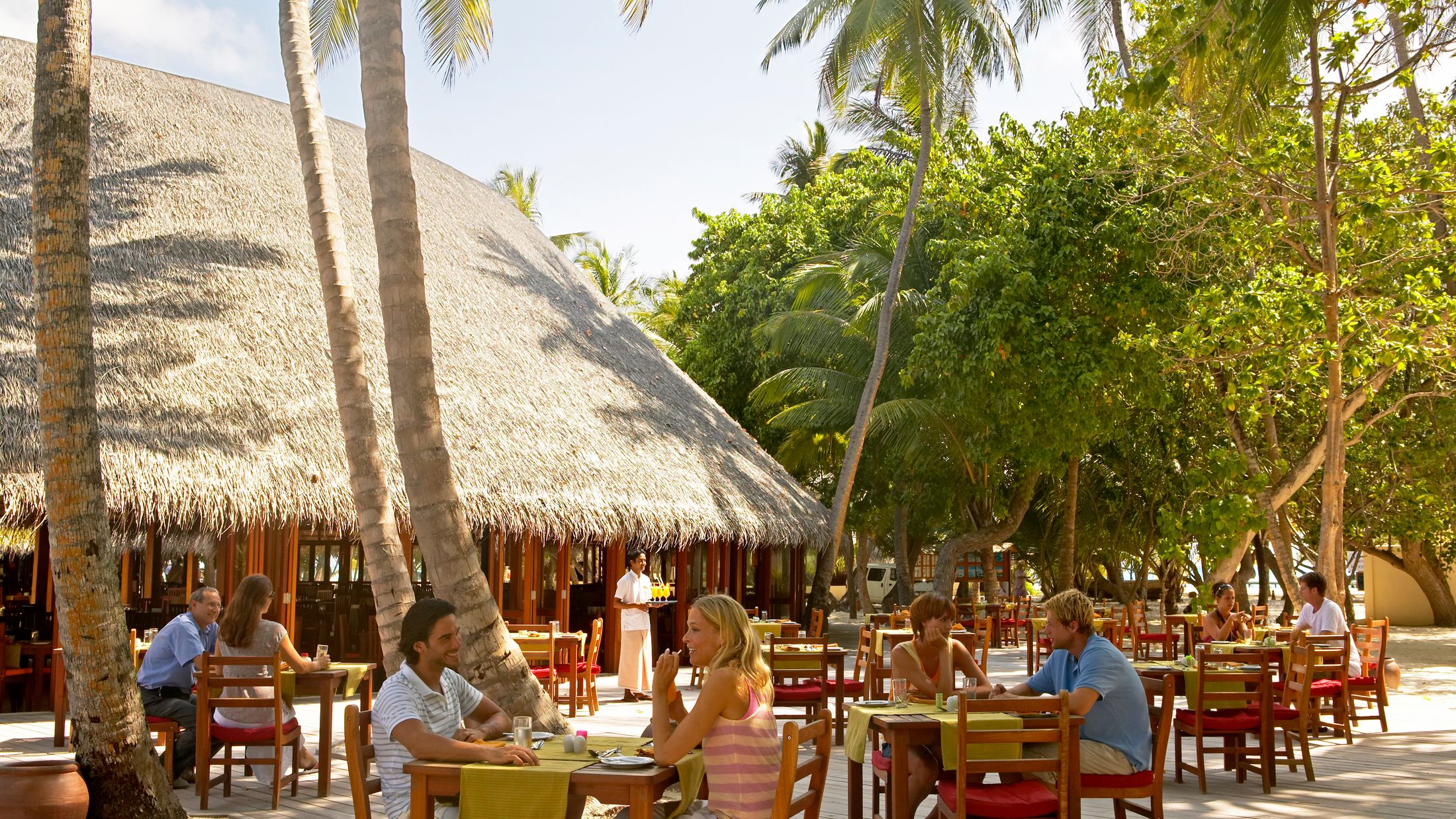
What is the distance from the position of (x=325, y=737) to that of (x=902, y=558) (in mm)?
17124

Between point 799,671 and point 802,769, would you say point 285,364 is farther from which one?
point 802,769

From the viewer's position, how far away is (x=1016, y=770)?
5.04 meters

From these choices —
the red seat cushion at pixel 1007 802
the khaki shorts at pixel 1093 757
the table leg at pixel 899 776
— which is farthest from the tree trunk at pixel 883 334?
the red seat cushion at pixel 1007 802

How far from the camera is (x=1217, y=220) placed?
15.4 m

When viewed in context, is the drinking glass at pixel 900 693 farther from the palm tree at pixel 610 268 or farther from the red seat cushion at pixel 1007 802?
the palm tree at pixel 610 268

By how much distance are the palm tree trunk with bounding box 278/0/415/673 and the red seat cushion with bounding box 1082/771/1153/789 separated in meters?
3.78

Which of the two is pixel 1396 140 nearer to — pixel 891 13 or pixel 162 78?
pixel 891 13

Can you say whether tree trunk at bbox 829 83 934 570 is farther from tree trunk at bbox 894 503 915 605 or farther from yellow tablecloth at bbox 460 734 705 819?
yellow tablecloth at bbox 460 734 705 819

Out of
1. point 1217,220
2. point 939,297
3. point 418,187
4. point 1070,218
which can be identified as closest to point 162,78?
point 418,187

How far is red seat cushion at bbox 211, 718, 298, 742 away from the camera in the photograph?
6801 millimetres

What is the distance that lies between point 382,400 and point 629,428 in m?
3.46

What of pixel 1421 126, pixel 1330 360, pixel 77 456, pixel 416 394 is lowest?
pixel 77 456

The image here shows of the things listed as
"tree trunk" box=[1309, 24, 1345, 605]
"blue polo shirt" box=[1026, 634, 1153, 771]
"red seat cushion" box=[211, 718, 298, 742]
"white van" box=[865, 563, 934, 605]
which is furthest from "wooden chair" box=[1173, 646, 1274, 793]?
"white van" box=[865, 563, 934, 605]

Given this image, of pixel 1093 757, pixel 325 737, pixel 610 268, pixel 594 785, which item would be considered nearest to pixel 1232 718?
pixel 1093 757
